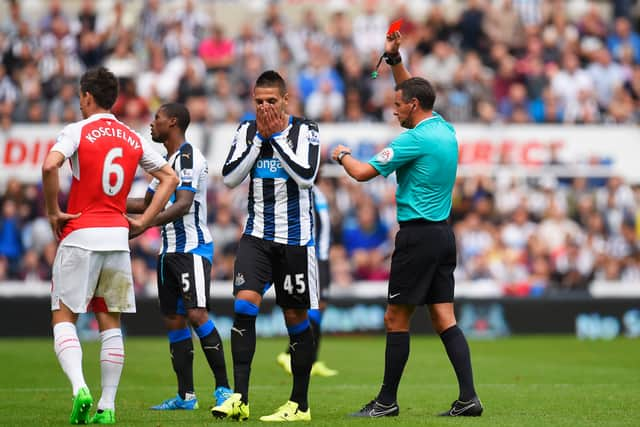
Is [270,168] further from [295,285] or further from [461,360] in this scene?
[461,360]

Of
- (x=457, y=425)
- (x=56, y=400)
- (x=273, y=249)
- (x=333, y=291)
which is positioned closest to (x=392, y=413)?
(x=457, y=425)

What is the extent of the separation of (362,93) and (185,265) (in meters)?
13.4

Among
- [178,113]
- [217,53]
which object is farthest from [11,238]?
[178,113]

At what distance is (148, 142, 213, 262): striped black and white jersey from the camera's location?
32.3 feet

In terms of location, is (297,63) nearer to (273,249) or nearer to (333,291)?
(333,291)

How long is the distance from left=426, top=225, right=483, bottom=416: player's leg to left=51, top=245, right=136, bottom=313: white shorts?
2318 mm

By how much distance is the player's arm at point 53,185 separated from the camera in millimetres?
7914

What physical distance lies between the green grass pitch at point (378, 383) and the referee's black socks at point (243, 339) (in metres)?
0.38

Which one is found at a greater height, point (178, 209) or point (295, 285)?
point (178, 209)

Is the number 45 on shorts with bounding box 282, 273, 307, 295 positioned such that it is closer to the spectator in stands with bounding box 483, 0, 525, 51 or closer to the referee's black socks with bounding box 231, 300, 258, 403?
the referee's black socks with bounding box 231, 300, 258, 403

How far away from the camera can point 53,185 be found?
8000mm

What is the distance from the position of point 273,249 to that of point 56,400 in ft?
9.30

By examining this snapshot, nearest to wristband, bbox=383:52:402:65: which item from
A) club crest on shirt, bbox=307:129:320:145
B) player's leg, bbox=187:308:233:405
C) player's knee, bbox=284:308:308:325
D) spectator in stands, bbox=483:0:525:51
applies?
club crest on shirt, bbox=307:129:320:145

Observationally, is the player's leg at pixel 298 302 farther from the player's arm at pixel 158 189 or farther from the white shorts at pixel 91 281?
the white shorts at pixel 91 281
